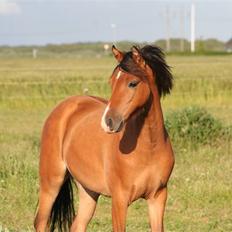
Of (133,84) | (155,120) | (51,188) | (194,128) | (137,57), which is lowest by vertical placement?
(194,128)

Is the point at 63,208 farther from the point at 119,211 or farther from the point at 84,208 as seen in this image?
the point at 119,211

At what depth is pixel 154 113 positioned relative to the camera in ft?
18.2

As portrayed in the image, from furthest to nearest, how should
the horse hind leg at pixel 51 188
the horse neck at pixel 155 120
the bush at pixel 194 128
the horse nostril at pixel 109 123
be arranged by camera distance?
the bush at pixel 194 128 → the horse hind leg at pixel 51 188 → the horse neck at pixel 155 120 → the horse nostril at pixel 109 123

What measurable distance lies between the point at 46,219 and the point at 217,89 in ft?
76.2

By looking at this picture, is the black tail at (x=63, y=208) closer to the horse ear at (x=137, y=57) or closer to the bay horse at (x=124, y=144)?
the bay horse at (x=124, y=144)

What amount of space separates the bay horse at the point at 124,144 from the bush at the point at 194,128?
7253 millimetres

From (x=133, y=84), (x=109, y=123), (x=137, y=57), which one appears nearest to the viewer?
(x=109, y=123)

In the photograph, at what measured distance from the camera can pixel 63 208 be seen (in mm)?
7266

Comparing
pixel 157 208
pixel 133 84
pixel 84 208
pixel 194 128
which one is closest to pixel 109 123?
pixel 133 84

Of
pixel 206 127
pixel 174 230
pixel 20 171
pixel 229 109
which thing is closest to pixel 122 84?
pixel 174 230

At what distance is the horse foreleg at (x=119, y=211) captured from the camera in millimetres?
5586

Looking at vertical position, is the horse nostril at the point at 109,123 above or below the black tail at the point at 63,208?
above

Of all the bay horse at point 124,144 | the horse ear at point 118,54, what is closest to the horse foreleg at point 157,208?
the bay horse at point 124,144

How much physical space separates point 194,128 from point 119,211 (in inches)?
343
